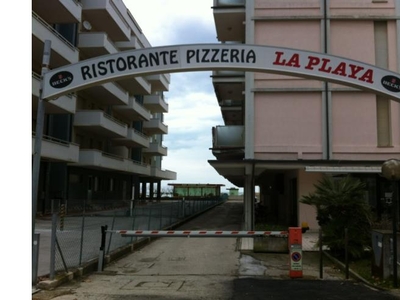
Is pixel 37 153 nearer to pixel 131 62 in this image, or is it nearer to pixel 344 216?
pixel 131 62

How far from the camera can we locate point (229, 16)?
73.1ft

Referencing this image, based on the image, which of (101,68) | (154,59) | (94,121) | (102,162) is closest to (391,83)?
(154,59)

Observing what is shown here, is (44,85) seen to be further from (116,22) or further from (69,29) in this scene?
(116,22)

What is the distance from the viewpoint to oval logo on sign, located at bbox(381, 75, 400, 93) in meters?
7.25

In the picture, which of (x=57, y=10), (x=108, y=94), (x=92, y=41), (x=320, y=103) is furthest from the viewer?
(x=108, y=94)

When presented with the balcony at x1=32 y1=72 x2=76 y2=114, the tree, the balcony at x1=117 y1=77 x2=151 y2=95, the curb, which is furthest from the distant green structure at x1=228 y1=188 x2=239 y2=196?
the tree

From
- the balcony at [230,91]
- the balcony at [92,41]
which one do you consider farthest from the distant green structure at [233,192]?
the balcony at [92,41]

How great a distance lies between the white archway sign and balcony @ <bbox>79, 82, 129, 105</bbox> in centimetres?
2806

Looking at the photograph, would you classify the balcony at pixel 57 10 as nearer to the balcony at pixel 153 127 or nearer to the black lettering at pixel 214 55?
the black lettering at pixel 214 55

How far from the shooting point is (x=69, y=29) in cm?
3244

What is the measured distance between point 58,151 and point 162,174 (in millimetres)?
32065

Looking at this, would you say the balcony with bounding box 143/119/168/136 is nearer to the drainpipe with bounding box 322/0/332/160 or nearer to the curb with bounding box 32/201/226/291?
the drainpipe with bounding box 322/0/332/160

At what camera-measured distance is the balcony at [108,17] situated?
A: 3388 centimetres

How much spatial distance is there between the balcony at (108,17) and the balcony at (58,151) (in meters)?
11.1
